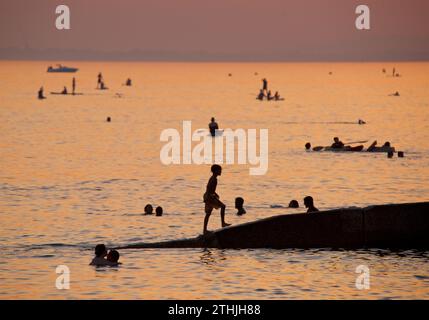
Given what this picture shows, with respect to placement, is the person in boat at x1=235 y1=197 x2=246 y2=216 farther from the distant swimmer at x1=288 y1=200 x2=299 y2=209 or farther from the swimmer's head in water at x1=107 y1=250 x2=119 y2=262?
the swimmer's head in water at x1=107 y1=250 x2=119 y2=262

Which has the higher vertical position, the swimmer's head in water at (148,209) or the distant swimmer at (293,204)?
the distant swimmer at (293,204)

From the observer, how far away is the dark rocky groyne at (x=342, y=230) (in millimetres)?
30797

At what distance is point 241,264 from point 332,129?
74.7m

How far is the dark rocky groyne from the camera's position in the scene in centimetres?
3080

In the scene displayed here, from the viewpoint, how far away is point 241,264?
100 ft

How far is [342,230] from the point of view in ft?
102

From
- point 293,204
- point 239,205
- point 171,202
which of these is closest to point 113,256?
point 239,205

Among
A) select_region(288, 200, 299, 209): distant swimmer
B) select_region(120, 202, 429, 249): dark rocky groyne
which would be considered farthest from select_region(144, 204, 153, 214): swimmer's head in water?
select_region(120, 202, 429, 249): dark rocky groyne

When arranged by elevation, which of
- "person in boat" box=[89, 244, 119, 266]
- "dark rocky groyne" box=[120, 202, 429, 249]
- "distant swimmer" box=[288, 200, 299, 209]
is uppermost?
"distant swimmer" box=[288, 200, 299, 209]

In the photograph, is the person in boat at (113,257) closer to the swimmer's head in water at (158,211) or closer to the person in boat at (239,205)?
the swimmer's head in water at (158,211)

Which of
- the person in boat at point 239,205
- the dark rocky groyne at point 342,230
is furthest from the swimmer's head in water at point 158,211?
the dark rocky groyne at point 342,230

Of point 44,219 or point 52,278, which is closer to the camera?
point 52,278
